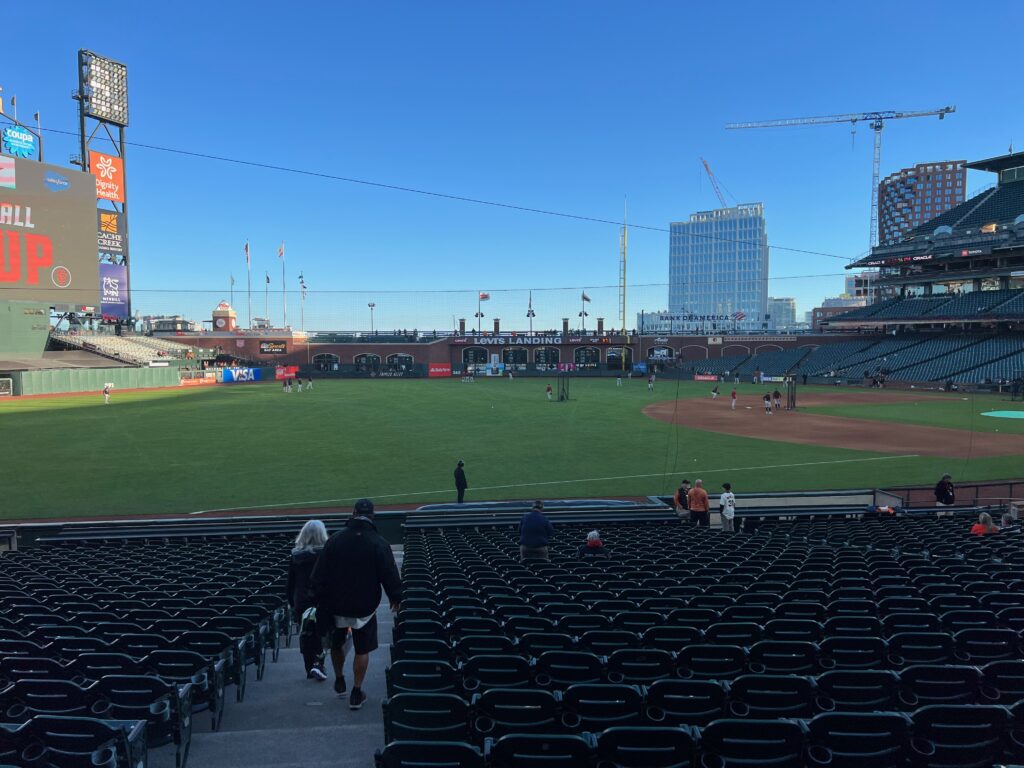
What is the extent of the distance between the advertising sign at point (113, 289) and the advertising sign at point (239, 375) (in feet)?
50.4

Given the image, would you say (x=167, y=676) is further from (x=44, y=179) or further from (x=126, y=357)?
(x=126, y=357)

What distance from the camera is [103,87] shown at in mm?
65938

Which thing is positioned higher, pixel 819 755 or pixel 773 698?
pixel 819 755

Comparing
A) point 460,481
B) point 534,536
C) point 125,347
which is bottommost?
point 460,481

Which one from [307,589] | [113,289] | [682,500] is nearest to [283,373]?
[113,289]

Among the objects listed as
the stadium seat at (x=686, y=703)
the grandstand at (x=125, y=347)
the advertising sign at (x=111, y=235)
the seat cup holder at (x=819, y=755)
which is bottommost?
the stadium seat at (x=686, y=703)

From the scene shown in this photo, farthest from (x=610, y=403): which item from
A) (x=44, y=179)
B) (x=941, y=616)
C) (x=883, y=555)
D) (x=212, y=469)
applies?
(x=44, y=179)

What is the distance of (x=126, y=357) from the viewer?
70.1 metres

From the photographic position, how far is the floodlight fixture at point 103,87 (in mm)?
64250

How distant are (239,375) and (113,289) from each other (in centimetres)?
1959

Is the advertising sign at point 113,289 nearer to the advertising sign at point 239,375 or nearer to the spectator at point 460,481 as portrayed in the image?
the advertising sign at point 239,375

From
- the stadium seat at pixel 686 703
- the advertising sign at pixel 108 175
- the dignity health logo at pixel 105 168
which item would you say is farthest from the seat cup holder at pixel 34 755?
the dignity health logo at pixel 105 168

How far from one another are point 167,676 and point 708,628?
4828mm

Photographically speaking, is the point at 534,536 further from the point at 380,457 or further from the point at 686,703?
the point at 380,457
